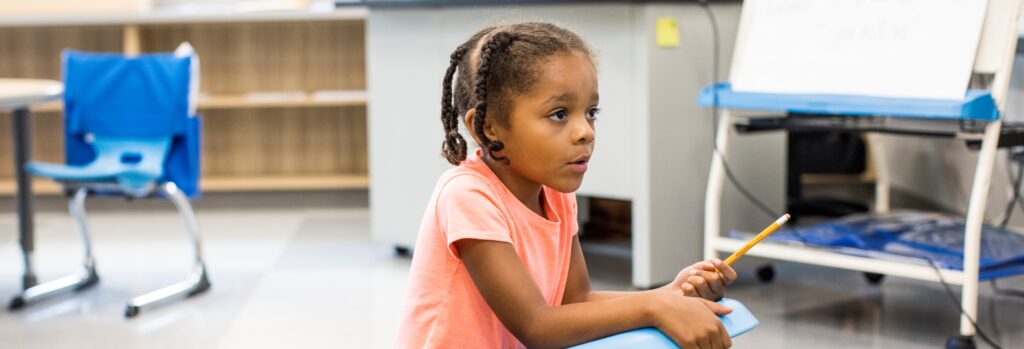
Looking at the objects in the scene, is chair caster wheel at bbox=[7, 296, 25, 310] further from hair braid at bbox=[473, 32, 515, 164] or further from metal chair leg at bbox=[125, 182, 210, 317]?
hair braid at bbox=[473, 32, 515, 164]

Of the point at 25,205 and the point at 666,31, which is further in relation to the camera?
the point at 25,205

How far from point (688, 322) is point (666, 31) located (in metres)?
1.94

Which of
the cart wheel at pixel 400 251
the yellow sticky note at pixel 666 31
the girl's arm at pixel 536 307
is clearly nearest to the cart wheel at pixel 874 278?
the yellow sticky note at pixel 666 31

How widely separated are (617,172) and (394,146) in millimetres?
821

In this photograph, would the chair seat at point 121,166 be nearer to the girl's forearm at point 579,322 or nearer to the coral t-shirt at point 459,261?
the coral t-shirt at point 459,261

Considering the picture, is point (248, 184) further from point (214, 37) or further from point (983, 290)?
point (983, 290)

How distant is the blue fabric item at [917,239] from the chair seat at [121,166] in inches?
60.5

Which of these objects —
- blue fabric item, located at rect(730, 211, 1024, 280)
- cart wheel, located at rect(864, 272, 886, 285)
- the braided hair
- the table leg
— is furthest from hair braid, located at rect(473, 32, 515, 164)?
the table leg

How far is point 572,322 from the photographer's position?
1.24 metres

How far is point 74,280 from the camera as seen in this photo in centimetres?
343

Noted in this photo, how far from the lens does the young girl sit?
123cm

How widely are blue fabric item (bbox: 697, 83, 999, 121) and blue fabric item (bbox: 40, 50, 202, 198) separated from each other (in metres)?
1.43

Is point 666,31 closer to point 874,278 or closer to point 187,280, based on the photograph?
point 874,278

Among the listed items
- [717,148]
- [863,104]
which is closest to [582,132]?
[863,104]
